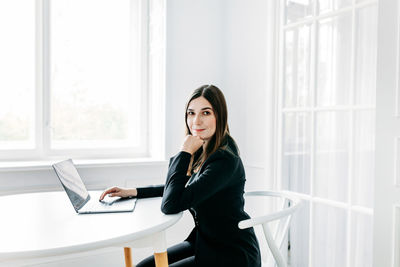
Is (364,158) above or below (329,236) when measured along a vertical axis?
above

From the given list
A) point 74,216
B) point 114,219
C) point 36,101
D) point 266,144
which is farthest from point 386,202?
point 36,101

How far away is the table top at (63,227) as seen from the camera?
3.33 ft

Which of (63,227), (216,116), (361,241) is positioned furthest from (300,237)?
(63,227)

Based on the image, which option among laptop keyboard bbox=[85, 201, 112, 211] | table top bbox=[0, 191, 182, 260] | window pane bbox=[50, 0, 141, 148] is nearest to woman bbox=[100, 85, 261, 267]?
table top bbox=[0, 191, 182, 260]

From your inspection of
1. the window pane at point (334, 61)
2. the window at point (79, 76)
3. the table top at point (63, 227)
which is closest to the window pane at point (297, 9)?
the window pane at point (334, 61)

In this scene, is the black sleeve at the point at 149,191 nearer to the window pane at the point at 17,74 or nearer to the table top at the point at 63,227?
the table top at the point at 63,227

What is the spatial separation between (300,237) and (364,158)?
2.32 ft

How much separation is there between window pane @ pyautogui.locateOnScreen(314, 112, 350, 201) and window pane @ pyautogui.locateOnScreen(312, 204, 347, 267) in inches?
3.7

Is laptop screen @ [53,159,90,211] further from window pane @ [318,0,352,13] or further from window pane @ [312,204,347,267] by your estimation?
window pane @ [318,0,352,13]

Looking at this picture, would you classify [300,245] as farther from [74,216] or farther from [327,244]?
[74,216]

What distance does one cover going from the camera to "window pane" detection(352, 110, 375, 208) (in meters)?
1.79

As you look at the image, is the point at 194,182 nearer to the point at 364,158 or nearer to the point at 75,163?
the point at 364,158

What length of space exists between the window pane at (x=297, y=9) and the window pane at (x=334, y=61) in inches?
6.1

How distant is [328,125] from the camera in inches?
80.3
